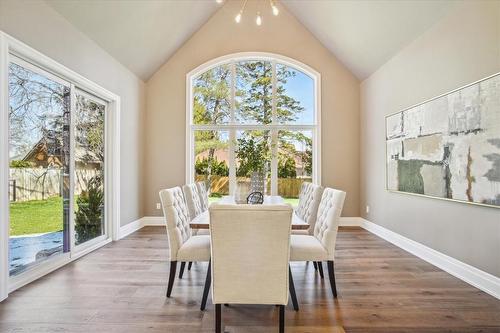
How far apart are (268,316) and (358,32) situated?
4.27 meters

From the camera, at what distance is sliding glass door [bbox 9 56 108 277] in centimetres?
279

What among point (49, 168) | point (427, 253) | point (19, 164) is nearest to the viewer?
point (19, 164)

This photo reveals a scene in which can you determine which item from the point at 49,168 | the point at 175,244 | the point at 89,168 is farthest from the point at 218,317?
the point at 89,168

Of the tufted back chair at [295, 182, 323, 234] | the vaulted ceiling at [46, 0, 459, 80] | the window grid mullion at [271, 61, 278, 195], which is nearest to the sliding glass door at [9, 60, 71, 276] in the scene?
the vaulted ceiling at [46, 0, 459, 80]

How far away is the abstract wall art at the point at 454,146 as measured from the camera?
2617 mm

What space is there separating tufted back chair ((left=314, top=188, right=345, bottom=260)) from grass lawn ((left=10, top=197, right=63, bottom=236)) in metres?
2.86

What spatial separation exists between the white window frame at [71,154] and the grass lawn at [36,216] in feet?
0.66

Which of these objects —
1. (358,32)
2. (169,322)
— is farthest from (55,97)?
(358,32)

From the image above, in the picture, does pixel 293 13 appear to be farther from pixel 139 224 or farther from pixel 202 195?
pixel 139 224

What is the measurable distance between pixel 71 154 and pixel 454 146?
4.36 metres

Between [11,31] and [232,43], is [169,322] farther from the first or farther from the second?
[232,43]

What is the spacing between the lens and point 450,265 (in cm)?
314

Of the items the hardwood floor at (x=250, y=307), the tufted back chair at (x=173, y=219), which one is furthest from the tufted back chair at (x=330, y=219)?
the tufted back chair at (x=173, y=219)

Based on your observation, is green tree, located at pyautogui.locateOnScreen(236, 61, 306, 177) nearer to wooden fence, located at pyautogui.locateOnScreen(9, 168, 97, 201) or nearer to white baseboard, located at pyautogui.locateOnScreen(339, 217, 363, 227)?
white baseboard, located at pyautogui.locateOnScreen(339, 217, 363, 227)
